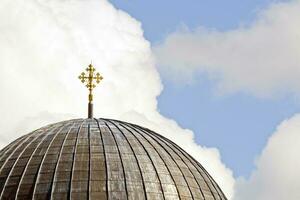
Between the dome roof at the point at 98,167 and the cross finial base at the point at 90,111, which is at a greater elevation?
the cross finial base at the point at 90,111

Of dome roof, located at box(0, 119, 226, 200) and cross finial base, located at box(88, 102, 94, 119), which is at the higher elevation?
cross finial base, located at box(88, 102, 94, 119)

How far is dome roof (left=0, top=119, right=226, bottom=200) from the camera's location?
67.2 metres

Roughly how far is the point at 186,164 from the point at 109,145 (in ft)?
15.9

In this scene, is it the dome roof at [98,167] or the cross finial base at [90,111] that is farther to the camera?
the cross finial base at [90,111]

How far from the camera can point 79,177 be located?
222 ft

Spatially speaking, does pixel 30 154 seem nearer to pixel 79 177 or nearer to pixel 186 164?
pixel 79 177

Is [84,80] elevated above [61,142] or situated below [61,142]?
above

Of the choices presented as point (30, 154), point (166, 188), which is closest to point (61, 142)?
point (30, 154)

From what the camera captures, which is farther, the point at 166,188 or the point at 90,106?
the point at 90,106

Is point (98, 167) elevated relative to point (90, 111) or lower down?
lower down

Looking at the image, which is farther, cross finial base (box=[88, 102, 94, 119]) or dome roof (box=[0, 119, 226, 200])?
cross finial base (box=[88, 102, 94, 119])

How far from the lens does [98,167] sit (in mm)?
68375

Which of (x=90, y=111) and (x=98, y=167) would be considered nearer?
(x=98, y=167)

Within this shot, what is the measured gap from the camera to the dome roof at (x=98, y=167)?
221 ft
